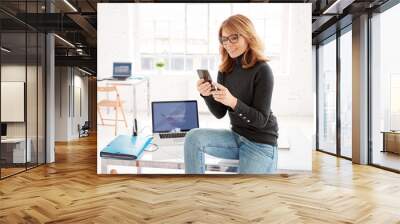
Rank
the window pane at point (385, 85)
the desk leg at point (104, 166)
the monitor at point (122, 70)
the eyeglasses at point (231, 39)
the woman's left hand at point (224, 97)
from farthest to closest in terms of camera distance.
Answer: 1. the window pane at point (385, 85)
2. the desk leg at point (104, 166)
3. the monitor at point (122, 70)
4. the eyeglasses at point (231, 39)
5. the woman's left hand at point (224, 97)

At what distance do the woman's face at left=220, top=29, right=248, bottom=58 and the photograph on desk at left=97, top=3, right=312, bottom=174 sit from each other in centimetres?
14

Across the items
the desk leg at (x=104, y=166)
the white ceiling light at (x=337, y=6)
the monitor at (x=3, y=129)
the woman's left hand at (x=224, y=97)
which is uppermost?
the white ceiling light at (x=337, y=6)

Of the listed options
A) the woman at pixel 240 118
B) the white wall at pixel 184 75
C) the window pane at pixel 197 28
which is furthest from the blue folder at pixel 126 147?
the window pane at pixel 197 28

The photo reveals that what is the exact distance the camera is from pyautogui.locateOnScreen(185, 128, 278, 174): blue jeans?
4.73m

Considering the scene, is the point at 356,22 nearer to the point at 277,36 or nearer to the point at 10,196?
the point at 277,36

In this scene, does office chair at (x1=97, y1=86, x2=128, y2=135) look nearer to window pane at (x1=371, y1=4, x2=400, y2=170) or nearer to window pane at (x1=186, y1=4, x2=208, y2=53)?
window pane at (x1=186, y1=4, x2=208, y2=53)

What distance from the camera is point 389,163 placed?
6.76m

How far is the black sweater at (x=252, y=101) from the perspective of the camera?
14.4 ft

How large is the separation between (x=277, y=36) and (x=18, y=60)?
13.4 ft

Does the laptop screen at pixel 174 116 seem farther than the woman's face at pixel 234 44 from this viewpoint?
Yes

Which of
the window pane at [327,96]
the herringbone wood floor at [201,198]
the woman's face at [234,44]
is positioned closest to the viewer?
the herringbone wood floor at [201,198]

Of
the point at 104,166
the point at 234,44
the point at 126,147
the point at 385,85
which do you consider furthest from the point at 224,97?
the point at 385,85

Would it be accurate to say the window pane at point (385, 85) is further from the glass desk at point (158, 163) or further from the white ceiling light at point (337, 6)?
the glass desk at point (158, 163)

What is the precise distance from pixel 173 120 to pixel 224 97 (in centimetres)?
136
